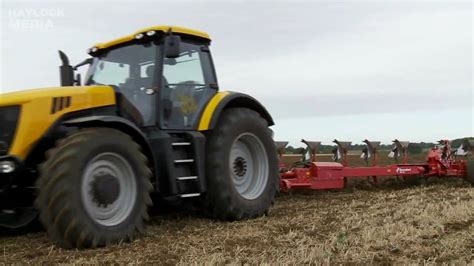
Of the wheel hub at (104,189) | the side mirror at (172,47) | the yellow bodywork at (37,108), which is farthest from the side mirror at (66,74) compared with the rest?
the wheel hub at (104,189)

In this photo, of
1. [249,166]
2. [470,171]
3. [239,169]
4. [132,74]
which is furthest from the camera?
[470,171]

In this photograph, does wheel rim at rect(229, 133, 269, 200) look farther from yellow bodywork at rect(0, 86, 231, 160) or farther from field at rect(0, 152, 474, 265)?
yellow bodywork at rect(0, 86, 231, 160)

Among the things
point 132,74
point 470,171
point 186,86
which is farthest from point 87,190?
point 470,171

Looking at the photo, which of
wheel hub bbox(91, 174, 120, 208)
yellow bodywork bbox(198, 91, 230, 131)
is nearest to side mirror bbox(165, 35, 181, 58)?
yellow bodywork bbox(198, 91, 230, 131)

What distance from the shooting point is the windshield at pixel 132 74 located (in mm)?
5621

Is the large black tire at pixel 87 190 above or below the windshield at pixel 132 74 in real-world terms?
below

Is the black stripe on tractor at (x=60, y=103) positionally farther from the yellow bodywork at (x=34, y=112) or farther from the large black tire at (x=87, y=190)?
the large black tire at (x=87, y=190)

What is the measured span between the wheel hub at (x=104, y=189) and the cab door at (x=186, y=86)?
3.81 feet

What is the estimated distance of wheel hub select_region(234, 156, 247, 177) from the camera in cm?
639

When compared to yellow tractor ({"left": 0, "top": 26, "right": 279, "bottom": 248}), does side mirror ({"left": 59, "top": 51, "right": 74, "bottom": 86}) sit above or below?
above

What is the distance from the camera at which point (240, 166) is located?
6.43 m

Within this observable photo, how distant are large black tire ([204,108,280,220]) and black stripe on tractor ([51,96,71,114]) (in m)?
1.66

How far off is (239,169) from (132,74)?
165 cm

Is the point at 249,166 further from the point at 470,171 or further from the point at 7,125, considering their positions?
the point at 470,171
